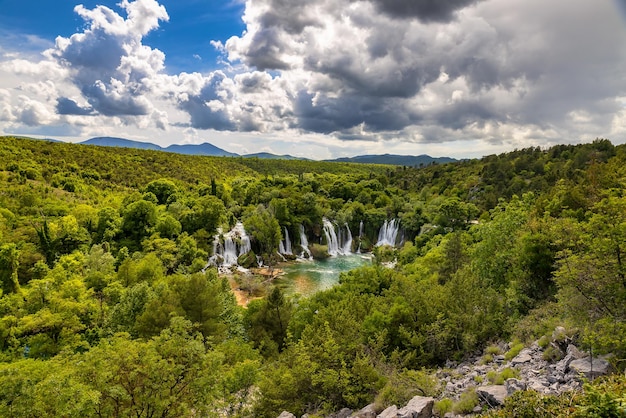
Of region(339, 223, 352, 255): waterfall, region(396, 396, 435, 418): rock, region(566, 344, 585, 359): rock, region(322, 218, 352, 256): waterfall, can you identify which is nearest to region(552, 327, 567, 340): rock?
region(566, 344, 585, 359): rock

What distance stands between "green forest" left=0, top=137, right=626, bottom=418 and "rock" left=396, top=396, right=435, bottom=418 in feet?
4.05

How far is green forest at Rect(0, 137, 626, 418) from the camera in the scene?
397 inches

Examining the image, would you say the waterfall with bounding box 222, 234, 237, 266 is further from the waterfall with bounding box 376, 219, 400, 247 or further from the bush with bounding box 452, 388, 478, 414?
the bush with bounding box 452, 388, 478, 414

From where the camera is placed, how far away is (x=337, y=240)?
61562mm

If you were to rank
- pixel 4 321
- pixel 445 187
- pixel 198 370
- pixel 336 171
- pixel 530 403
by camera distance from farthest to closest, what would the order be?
1. pixel 336 171
2. pixel 445 187
3. pixel 4 321
4. pixel 198 370
5. pixel 530 403

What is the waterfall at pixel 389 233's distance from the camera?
63.0m

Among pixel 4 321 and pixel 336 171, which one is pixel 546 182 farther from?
pixel 336 171

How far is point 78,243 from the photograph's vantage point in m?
39.7

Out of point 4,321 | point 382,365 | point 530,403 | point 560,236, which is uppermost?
point 560,236

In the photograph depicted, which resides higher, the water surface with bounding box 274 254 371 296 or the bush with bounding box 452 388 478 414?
the bush with bounding box 452 388 478 414

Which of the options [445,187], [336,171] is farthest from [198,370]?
[336,171]

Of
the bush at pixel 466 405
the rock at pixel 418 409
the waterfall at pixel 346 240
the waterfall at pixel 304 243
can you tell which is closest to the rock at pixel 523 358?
the bush at pixel 466 405

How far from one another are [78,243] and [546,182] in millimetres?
62561

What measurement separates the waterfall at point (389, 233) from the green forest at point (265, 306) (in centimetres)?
476
